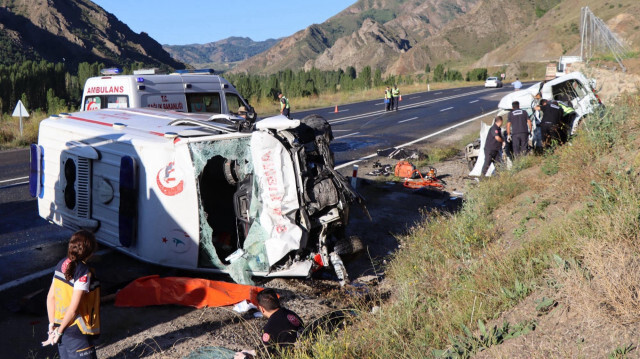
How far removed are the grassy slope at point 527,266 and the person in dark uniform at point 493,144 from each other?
3.95 meters

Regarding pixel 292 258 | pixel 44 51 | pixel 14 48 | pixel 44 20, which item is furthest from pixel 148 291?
pixel 44 20

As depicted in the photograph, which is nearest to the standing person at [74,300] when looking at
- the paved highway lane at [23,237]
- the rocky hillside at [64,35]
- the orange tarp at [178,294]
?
the orange tarp at [178,294]

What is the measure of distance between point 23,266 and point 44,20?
112775 mm

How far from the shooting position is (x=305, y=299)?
6324mm

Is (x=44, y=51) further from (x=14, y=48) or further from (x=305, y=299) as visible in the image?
(x=305, y=299)

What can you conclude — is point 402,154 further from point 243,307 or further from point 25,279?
point 25,279

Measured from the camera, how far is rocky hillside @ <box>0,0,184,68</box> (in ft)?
299

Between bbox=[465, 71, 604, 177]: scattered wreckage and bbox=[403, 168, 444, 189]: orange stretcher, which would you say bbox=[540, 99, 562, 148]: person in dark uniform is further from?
bbox=[403, 168, 444, 189]: orange stretcher

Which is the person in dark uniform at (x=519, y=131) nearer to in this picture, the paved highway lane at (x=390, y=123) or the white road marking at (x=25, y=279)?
the paved highway lane at (x=390, y=123)

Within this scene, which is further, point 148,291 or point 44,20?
point 44,20

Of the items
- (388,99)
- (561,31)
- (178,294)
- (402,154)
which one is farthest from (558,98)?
(561,31)

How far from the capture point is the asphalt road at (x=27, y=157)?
24.3ft

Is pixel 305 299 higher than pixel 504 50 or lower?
lower

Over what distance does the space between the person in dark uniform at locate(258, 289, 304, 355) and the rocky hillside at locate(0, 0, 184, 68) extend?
293ft
